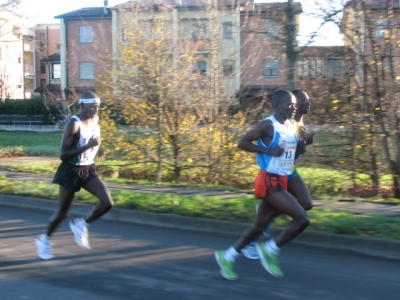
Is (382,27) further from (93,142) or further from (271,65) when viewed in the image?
(93,142)

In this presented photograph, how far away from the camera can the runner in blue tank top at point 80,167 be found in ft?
19.2

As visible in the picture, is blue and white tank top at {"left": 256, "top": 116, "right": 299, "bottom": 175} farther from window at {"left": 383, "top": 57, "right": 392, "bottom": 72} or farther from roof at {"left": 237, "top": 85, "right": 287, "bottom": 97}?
roof at {"left": 237, "top": 85, "right": 287, "bottom": 97}

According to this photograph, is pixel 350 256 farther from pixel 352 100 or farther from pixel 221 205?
pixel 352 100

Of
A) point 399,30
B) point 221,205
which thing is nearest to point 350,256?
point 221,205

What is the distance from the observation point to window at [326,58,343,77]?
11.0m

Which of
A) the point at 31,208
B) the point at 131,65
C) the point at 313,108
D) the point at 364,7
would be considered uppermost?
the point at 364,7

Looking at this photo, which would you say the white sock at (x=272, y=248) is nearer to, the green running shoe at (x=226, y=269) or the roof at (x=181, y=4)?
the green running shoe at (x=226, y=269)

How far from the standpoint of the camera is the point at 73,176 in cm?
598

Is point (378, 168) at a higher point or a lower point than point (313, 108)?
lower

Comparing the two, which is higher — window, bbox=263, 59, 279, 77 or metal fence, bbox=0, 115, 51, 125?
window, bbox=263, 59, 279, 77

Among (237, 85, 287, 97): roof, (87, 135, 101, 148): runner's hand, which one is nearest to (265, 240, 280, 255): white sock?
(87, 135, 101, 148): runner's hand

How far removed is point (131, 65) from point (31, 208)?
15.5 feet

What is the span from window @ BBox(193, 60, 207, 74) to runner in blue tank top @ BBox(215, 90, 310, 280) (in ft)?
26.3

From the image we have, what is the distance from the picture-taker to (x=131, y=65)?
12.9 m
